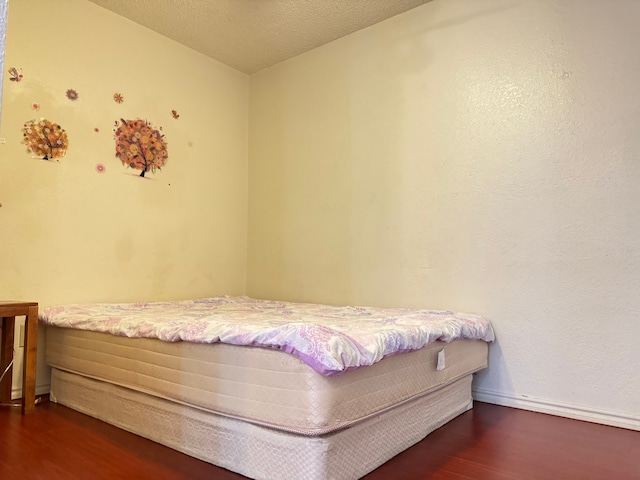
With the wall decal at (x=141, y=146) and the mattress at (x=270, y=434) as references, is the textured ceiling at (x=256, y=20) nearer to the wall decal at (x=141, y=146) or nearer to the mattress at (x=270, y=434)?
the wall decal at (x=141, y=146)

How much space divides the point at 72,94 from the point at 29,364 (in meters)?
1.56

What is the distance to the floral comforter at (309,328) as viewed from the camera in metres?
1.37

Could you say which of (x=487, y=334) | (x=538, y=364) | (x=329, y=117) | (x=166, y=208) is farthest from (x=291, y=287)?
(x=538, y=364)

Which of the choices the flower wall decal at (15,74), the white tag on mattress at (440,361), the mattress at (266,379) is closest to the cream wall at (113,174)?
the flower wall decal at (15,74)

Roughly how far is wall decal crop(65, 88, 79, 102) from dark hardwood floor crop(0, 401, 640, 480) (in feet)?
5.78

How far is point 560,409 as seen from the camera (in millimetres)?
2207

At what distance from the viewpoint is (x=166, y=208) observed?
3160 mm

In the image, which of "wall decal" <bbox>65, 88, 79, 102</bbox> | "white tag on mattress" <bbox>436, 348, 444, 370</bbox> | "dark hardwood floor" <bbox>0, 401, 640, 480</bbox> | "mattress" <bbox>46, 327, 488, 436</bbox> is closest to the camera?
"mattress" <bbox>46, 327, 488, 436</bbox>

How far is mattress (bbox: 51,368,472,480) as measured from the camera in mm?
1381

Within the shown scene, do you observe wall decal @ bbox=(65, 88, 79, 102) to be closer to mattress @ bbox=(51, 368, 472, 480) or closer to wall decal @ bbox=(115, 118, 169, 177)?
wall decal @ bbox=(115, 118, 169, 177)

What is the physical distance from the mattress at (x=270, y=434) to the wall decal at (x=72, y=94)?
64.0 inches

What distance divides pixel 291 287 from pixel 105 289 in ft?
4.16

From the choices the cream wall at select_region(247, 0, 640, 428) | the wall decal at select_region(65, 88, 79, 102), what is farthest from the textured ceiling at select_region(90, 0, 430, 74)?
the wall decal at select_region(65, 88, 79, 102)

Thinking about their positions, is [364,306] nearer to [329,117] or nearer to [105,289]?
[329,117]
